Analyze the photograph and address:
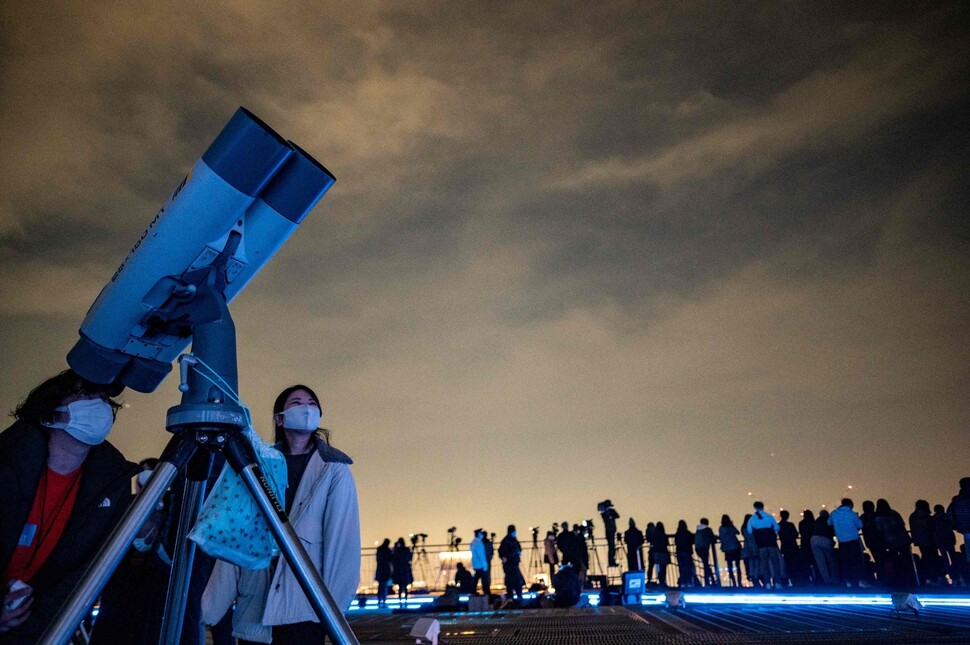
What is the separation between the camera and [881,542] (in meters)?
12.5

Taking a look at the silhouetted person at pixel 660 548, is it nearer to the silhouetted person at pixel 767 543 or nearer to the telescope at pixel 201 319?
the silhouetted person at pixel 767 543

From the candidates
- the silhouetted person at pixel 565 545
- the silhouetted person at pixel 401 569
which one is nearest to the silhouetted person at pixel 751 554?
the silhouetted person at pixel 565 545

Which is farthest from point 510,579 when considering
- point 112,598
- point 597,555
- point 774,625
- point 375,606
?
point 112,598

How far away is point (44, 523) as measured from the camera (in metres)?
2.78

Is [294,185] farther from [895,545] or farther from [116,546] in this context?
[895,545]

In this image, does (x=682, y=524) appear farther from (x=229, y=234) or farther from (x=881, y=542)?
(x=229, y=234)

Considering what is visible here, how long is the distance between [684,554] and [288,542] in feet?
53.4

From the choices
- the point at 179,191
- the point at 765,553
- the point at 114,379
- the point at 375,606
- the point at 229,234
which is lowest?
the point at 375,606

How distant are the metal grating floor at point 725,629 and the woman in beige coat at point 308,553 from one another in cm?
260

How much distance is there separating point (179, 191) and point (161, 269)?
0.88ft

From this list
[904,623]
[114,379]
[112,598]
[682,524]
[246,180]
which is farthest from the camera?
[682,524]

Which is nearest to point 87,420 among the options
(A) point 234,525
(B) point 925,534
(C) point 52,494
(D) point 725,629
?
(C) point 52,494

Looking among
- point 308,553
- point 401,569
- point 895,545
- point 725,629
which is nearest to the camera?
point 308,553

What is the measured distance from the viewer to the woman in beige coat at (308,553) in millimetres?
2674
